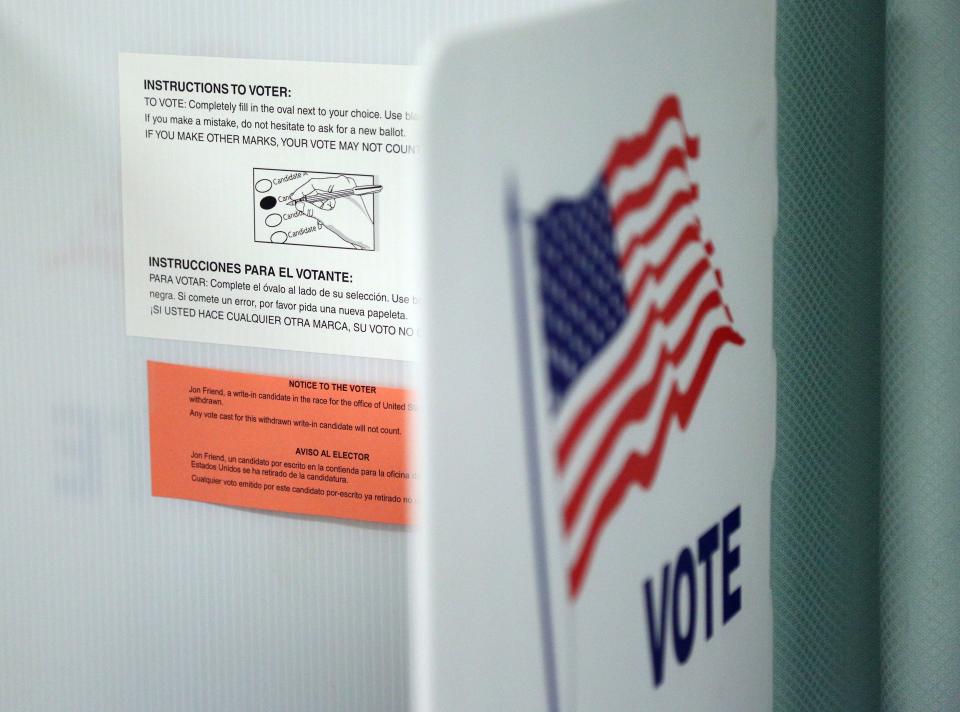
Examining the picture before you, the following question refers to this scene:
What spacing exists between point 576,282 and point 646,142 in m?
0.09

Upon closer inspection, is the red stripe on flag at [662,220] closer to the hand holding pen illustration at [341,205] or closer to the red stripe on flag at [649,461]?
the red stripe on flag at [649,461]

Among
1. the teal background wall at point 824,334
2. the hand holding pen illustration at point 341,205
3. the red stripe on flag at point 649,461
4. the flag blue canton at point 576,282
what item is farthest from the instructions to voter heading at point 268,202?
the flag blue canton at point 576,282

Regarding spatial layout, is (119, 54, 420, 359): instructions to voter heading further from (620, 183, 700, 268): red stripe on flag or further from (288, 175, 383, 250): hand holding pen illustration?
(620, 183, 700, 268): red stripe on flag

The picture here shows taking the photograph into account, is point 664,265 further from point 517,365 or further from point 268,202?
point 268,202

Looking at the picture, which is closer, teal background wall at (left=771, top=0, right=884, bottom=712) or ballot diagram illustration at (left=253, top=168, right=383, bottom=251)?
teal background wall at (left=771, top=0, right=884, bottom=712)

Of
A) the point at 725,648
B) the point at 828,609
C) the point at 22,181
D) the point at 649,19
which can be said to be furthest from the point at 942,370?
the point at 22,181

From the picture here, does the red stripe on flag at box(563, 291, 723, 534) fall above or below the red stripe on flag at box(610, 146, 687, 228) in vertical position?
below

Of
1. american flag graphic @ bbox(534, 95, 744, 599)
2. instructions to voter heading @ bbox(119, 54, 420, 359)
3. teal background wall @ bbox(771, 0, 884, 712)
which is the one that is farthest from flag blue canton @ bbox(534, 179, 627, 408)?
instructions to voter heading @ bbox(119, 54, 420, 359)

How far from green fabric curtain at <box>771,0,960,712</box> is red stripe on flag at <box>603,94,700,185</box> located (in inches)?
12.3

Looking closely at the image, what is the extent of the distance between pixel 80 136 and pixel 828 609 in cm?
78

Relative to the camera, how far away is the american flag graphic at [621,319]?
44cm

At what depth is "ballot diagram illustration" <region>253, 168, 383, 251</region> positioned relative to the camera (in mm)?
1073

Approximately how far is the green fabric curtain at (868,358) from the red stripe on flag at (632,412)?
30 centimetres

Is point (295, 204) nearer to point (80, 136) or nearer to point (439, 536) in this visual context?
point (80, 136)
